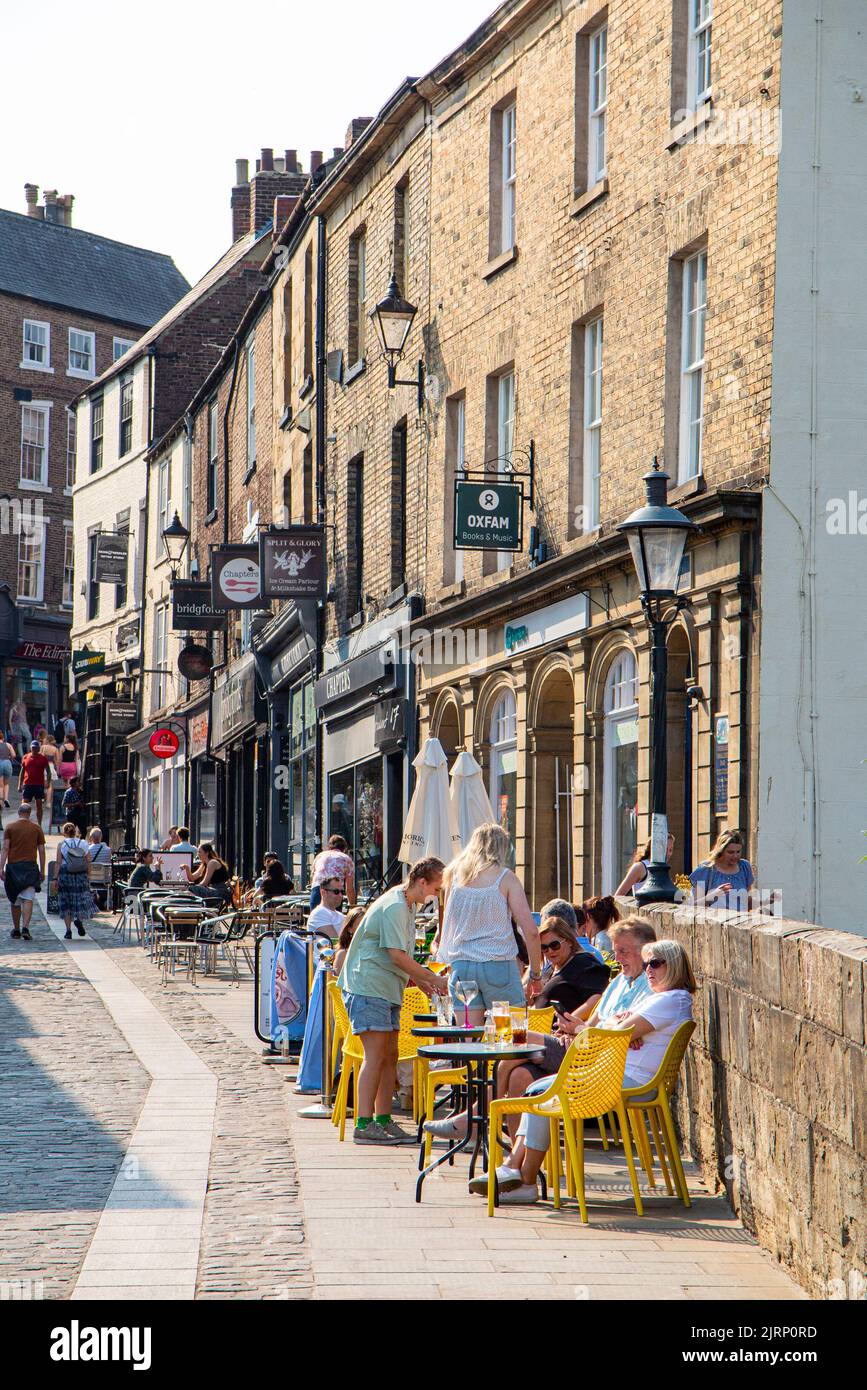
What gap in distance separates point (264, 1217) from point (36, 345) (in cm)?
5675

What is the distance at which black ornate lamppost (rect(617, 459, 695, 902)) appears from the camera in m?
11.1

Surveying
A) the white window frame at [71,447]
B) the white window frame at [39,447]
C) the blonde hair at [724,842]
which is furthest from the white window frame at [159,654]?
the blonde hair at [724,842]

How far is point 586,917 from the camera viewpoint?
12445mm

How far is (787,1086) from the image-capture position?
707 cm

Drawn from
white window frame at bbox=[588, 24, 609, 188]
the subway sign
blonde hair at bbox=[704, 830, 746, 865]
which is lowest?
blonde hair at bbox=[704, 830, 746, 865]

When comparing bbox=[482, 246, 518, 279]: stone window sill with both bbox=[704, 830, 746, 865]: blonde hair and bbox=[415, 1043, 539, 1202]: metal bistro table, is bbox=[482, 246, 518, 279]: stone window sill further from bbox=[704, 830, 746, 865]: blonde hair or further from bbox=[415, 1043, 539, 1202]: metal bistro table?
bbox=[415, 1043, 539, 1202]: metal bistro table

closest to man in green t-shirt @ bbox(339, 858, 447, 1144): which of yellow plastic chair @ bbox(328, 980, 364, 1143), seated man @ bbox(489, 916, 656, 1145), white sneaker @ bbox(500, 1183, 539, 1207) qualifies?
yellow plastic chair @ bbox(328, 980, 364, 1143)

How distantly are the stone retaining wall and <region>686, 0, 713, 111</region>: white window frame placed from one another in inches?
359

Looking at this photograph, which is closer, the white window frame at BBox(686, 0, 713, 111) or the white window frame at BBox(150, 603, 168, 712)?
the white window frame at BBox(686, 0, 713, 111)

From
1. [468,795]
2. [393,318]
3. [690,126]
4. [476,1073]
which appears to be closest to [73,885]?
[393,318]

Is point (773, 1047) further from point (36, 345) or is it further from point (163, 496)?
point (36, 345)

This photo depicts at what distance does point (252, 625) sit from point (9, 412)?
92.8ft

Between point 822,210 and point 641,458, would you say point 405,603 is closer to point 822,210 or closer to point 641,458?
point 641,458
